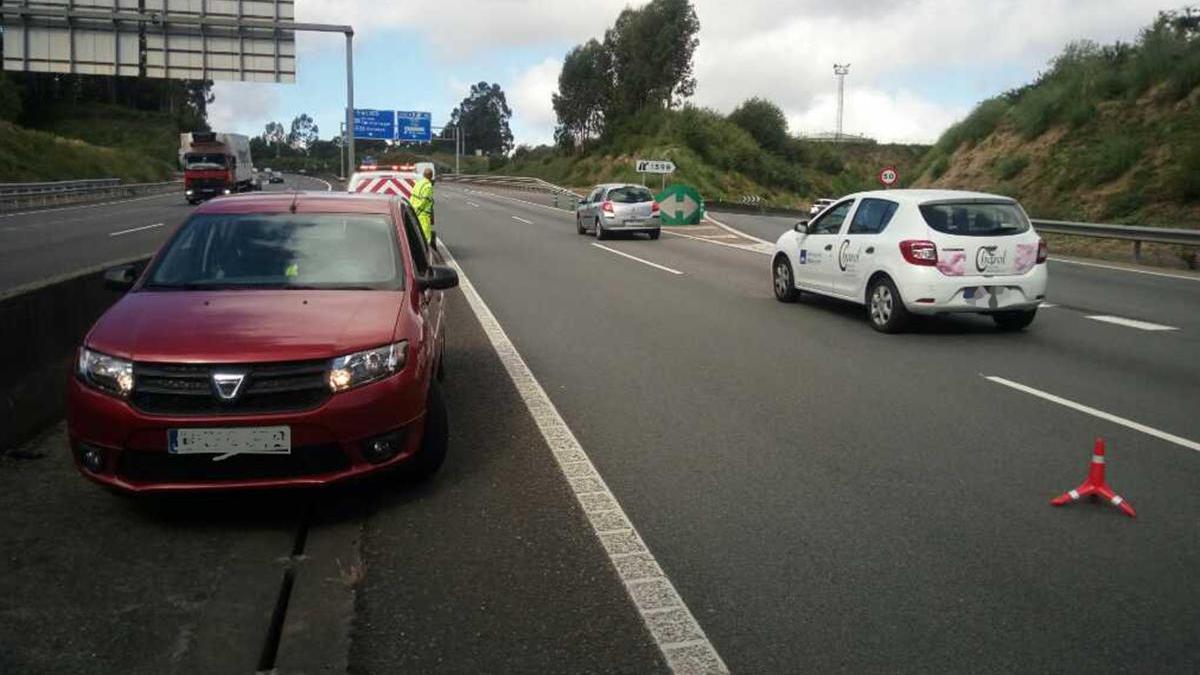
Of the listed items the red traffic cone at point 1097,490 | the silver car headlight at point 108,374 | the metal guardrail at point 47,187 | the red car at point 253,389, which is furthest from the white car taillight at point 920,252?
the metal guardrail at point 47,187

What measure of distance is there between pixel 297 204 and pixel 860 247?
7.26 metres

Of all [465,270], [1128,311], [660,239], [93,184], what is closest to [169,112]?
[93,184]

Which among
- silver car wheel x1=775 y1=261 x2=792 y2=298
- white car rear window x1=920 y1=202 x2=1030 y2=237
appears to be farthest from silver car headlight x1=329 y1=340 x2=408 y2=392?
silver car wheel x1=775 y1=261 x2=792 y2=298

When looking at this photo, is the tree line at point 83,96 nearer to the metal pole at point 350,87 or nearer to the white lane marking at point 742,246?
the metal pole at point 350,87

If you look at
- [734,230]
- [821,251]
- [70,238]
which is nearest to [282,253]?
[821,251]

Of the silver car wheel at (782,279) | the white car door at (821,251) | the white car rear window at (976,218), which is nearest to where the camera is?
the white car rear window at (976,218)

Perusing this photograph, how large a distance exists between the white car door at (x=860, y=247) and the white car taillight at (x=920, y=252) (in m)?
0.48

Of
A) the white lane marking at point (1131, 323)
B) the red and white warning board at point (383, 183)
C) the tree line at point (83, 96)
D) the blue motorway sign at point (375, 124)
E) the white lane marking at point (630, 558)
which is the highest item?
the tree line at point (83, 96)

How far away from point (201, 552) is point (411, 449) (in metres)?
1.14

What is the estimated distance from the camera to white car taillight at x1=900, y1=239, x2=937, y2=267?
37.3 ft

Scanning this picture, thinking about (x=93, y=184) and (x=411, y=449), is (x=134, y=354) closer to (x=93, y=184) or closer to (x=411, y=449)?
(x=411, y=449)

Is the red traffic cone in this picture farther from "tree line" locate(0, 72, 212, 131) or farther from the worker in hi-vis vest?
"tree line" locate(0, 72, 212, 131)

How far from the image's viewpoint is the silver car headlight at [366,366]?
529 cm

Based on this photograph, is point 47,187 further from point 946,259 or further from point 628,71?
point 628,71
